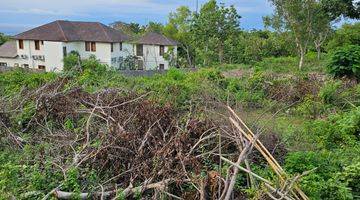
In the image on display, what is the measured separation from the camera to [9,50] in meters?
32.1

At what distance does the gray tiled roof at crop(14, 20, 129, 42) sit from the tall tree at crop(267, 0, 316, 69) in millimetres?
14125

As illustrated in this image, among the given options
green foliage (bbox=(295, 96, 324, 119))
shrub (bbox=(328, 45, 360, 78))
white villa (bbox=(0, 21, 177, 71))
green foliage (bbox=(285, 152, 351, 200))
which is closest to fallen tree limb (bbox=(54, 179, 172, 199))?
green foliage (bbox=(285, 152, 351, 200))

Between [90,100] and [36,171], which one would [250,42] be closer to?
[90,100]

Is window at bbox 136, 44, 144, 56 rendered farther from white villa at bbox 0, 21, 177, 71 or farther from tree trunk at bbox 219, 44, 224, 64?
tree trunk at bbox 219, 44, 224, 64

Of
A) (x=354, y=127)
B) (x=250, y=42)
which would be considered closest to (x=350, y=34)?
(x=250, y=42)

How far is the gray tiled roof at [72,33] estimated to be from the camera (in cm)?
2888

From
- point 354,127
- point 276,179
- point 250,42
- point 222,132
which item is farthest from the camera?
point 250,42

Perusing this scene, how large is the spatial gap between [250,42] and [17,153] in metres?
22.1

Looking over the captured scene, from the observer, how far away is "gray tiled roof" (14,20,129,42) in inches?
1137

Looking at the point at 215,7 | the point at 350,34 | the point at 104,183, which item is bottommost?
the point at 104,183

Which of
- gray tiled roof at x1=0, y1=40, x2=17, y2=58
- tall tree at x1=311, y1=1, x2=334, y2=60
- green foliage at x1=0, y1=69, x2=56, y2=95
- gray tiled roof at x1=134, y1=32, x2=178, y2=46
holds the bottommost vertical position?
green foliage at x1=0, y1=69, x2=56, y2=95

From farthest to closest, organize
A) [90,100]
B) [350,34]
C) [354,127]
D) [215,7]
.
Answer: [215,7] < [350,34] < [90,100] < [354,127]

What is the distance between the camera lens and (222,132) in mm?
5473

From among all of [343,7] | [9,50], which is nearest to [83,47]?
[9,50]
